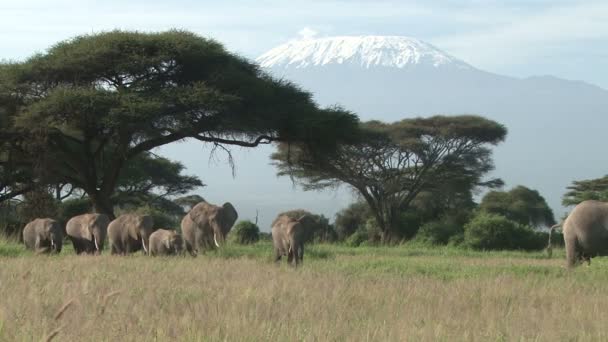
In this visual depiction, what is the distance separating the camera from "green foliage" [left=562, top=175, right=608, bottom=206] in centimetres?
4434

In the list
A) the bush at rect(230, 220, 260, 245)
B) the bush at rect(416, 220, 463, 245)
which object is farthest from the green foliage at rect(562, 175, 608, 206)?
the bush at rect(230, 220, 260, 245)

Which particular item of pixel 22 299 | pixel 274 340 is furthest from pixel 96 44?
pixel 274 340

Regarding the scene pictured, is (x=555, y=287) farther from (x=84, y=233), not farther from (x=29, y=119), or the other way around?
(x=29, y=119)

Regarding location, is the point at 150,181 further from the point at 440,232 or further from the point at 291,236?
the point at 291,236

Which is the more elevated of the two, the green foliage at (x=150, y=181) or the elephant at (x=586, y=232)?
the green foliage at (x=150, y=181)

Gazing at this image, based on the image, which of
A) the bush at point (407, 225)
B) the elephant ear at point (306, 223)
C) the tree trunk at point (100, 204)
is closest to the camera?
the elephant ear at point (306, 223)

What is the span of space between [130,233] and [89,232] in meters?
0.86

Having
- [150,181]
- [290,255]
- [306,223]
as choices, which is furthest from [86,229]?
[150,181]

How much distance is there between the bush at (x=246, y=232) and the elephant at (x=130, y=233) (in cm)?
898

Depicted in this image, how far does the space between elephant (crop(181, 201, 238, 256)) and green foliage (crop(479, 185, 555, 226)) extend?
27520 mm

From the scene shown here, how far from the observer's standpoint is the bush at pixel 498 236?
2675cm

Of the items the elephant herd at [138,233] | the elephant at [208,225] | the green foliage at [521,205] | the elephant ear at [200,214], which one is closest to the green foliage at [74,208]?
the elephant herd at [138,233]

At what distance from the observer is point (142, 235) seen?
17.5 meters

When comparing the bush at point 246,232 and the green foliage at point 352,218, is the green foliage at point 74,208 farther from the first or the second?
the green foliage at point 352,218
